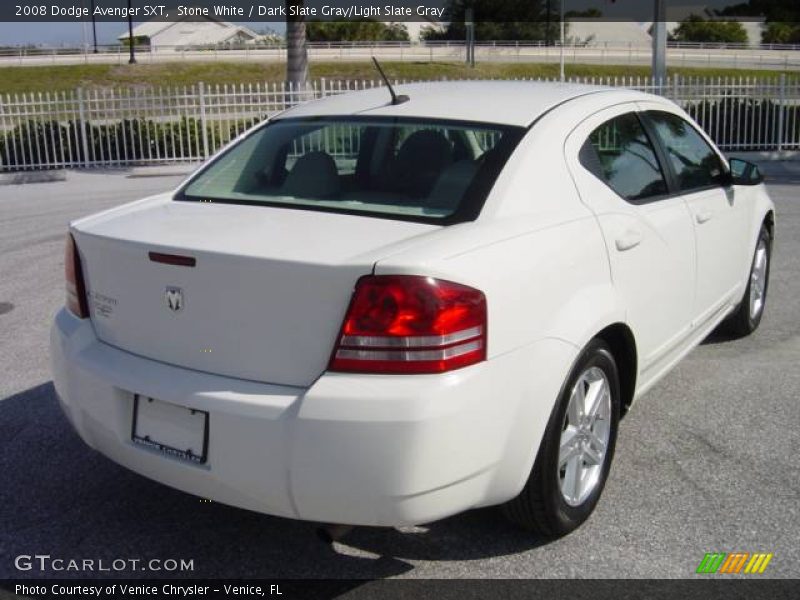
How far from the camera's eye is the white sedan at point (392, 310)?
8.91 feet

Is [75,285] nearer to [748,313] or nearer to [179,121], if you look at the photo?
[748,313]

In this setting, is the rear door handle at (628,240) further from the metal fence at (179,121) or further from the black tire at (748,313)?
the metal fence at (179,121)

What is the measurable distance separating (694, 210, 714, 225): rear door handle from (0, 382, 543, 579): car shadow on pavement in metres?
1.81

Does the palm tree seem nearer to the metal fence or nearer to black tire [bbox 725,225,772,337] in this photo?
the metal fence

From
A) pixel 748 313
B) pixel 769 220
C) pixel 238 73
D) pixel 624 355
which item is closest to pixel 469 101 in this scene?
pixel 624 355

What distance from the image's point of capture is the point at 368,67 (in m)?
50.6

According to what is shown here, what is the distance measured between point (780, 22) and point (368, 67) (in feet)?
150

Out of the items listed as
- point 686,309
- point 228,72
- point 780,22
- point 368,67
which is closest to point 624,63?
point 368,67

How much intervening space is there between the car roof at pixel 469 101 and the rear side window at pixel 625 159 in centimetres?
13

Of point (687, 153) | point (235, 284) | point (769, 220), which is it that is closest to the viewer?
point (235, 284)

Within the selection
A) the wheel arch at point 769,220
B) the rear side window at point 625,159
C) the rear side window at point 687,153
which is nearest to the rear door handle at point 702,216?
the rear side window at point 687,153

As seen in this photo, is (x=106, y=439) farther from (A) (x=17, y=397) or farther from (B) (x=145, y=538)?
(A) (x=17, y=397)

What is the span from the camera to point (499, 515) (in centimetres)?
352

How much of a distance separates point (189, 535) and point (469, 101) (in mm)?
2096
